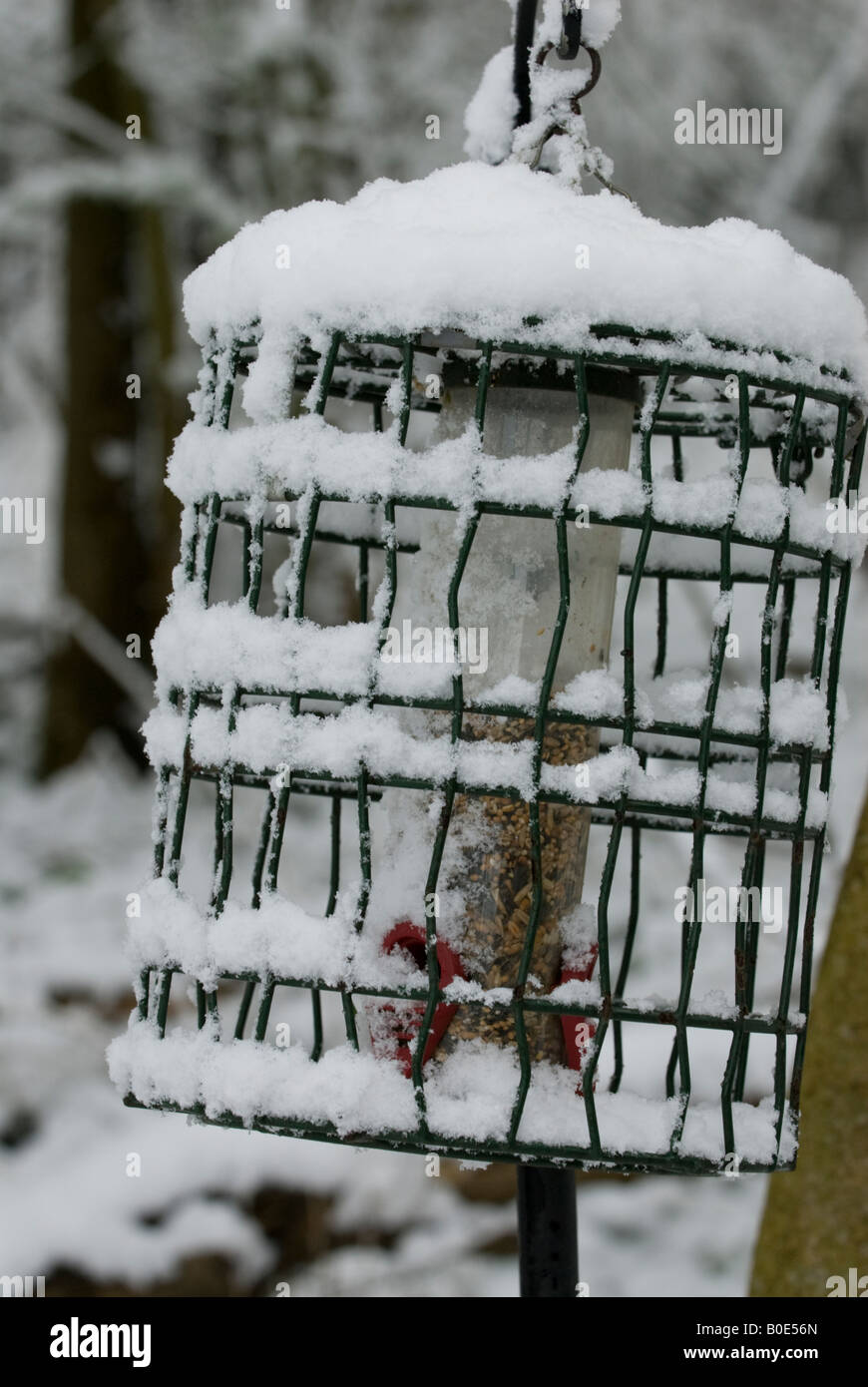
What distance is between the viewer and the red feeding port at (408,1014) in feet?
4.95

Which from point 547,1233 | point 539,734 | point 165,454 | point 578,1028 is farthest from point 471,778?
point 165,454

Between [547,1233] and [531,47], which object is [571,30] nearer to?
[531,47]

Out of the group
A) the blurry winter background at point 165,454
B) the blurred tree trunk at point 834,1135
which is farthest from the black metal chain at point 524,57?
the blurry winter background at point 165,454

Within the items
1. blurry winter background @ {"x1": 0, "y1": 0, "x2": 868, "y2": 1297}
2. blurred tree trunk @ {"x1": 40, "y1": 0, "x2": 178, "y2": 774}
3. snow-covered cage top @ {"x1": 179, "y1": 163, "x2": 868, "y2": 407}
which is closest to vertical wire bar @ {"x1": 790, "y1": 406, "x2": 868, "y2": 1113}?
snow-covered cage top @ {"x1": 179, "y1": 163, "x2": 868, "y2": 407}

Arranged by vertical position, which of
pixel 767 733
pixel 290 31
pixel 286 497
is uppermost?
pixel 290 31

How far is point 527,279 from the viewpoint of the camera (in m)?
1.34

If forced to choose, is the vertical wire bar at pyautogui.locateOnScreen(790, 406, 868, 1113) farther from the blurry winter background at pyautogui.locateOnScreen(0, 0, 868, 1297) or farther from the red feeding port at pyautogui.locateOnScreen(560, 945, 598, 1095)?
the blurry winter background at pyautogui.locateOnScreen(0, 0, 868, 1297)

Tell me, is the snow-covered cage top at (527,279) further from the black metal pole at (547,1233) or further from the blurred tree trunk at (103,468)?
the blurred tree trunk at (103,468)

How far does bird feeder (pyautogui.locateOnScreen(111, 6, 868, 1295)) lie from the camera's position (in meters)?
1.38
